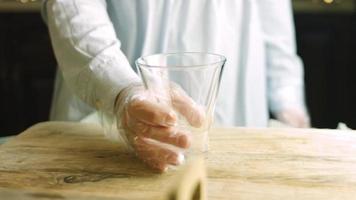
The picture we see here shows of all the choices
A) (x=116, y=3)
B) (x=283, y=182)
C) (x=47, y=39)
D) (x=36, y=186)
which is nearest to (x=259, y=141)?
(x=283, y=182)

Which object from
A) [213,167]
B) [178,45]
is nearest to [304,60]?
[178,45]

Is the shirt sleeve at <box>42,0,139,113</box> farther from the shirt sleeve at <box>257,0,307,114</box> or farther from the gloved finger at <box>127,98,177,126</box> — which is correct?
the shirt sleeve at <box>257,0,307,114</box>

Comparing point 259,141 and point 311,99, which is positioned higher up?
point 259,141

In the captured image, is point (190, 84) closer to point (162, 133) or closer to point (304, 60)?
point (162, 133)

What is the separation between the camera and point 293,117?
3.42 ft

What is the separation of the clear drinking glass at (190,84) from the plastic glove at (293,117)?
A: 0.46m

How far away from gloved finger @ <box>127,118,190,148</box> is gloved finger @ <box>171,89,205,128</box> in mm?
20

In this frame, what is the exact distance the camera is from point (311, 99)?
188 cm

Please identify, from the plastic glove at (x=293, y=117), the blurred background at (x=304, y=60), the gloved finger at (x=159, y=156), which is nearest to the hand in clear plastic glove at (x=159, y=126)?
the gloved finger at (x=159, y=156)

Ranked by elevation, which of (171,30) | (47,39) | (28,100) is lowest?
(28,100)

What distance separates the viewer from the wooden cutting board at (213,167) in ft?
1.71

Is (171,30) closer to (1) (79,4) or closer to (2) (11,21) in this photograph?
(1) (79,4)

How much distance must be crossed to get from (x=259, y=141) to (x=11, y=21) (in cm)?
152

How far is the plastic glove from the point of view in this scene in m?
1.02
